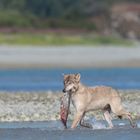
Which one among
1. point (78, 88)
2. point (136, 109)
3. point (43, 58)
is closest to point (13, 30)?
point (43, 58)

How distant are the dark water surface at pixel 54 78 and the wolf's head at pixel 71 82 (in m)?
11.6

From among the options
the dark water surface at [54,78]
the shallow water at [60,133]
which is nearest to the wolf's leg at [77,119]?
the shallow water at [60,133]

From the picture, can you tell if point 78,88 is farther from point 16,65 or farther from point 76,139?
point 16,65

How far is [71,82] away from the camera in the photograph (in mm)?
15836

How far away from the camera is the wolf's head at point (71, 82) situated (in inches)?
620

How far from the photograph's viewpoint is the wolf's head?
51.7 feet

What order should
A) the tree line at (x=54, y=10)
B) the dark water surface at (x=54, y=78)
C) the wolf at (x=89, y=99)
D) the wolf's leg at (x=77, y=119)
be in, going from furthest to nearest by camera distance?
the tree line at (x=54, y=10) → the dark water surface at (x=54, y=78) → the wolf's leg at (x=77, y=119) → the wolf at (x=89, y=99)

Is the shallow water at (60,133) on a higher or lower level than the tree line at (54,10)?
lower

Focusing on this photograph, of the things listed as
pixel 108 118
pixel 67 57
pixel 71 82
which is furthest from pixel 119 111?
pixel 67 57

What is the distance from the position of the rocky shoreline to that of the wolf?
5.46 feet

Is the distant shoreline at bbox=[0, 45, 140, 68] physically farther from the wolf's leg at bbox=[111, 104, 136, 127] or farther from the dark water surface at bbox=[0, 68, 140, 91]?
the wolf's leg at bbox=[111, 104, 136, 127]

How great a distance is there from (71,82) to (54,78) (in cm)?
1783

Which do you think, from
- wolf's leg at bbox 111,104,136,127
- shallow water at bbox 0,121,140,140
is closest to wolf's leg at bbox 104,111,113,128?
shallow water at bbox 0,121,140,140

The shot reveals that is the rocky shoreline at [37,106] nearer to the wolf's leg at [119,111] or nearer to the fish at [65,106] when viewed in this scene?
Result: the wolf's leg at [119,111]
